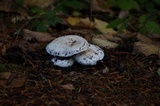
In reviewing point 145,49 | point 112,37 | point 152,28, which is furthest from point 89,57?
point 152,28

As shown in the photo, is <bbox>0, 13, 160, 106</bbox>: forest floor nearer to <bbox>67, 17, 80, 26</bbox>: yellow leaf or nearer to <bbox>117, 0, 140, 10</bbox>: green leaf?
<bbox>67, 17, 80, 26</bbox>: yellow leaf

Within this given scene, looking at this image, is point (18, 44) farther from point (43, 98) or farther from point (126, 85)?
point (126, 85)

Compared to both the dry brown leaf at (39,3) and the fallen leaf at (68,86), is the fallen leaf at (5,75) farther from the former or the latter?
the dry brown leaf at (39,3)

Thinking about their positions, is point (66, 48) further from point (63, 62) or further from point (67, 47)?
point (63, 62)

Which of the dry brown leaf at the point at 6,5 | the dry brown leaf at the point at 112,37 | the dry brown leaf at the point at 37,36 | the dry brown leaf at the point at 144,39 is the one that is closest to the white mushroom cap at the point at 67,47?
the dry brown leaf at the point at 37,36

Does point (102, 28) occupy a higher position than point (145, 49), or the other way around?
point (145, 49)

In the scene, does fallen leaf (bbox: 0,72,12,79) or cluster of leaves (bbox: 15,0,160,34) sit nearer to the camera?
fallen leaf (bbox: 0,72,12,79)

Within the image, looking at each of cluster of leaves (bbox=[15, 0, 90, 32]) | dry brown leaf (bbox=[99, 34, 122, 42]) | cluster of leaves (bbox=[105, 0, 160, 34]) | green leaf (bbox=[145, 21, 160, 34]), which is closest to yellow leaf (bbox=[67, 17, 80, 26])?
cluster of leaves (bbox=[15, 0, 90, 32])
